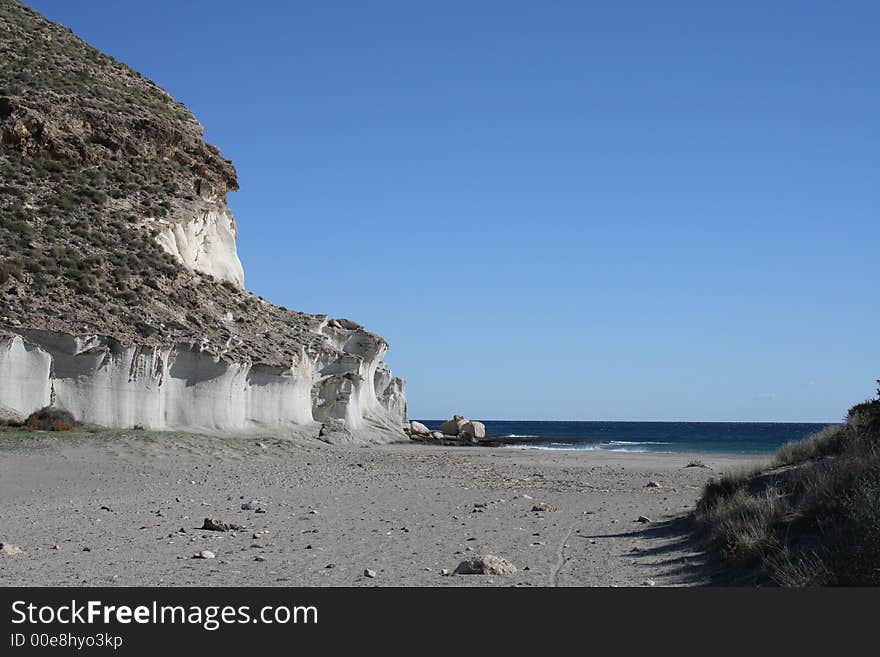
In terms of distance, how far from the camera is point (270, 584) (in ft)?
28.6

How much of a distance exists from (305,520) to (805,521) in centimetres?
803

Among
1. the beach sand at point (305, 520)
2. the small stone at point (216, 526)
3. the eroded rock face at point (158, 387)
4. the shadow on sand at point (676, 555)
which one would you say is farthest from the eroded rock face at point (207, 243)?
the shadow on sand at point (676, 555)

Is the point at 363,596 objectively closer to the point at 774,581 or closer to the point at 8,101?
the point at 774,581

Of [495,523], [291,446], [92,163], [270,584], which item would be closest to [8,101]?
[92,163]

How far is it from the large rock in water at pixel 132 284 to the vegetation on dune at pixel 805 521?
20904mm

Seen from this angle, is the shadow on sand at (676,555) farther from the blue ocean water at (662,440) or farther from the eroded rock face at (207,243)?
the eroded rock face at (207,243)

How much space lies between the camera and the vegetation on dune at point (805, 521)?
7.57 meters

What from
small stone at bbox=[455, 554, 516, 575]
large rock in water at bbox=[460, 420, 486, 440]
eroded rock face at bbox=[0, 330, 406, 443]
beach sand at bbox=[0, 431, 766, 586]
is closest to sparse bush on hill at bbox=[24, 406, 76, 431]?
eroded rock face at bbox=[0, 330, 406, 443]

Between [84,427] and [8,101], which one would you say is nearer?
→ [84,427]

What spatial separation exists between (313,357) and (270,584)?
1258 inches

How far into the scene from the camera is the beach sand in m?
9.56

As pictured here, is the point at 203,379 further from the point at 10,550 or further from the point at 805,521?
the point at 805,521

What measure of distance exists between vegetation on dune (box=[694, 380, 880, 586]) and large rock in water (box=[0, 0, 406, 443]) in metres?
20.9

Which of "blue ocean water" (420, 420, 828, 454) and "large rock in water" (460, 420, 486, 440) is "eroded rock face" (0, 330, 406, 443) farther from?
"large rock in water" (460, 420, 486, 440)
